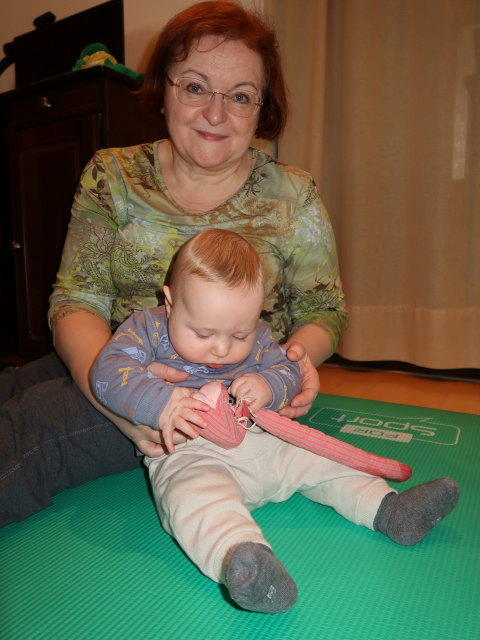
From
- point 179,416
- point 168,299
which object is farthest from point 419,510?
point 168,299

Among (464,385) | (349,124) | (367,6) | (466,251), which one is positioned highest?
(367,6)

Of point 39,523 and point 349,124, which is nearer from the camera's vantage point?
point 39,523

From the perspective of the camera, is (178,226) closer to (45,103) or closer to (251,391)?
(251,391)

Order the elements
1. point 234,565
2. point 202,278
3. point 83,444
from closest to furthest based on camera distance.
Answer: point 234,565 < point 202,278 < point 83,444

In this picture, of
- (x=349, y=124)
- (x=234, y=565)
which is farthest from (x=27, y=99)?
(x=234, y=565)

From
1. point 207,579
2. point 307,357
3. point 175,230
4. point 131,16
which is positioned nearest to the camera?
point 207,579

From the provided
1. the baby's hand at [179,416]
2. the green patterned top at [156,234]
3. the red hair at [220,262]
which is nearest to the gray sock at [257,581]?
the baby's hand at [179,416]

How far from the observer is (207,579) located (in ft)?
2.48

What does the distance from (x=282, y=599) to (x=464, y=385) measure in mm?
1712

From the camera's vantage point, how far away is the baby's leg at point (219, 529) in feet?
2.08

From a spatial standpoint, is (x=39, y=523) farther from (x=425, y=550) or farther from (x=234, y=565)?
(x=425, y=550)

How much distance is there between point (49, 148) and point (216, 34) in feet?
3.81

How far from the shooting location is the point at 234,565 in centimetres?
63

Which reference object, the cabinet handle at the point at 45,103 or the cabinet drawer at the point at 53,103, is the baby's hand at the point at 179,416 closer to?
the cabinet drawer at the point at 53,103
